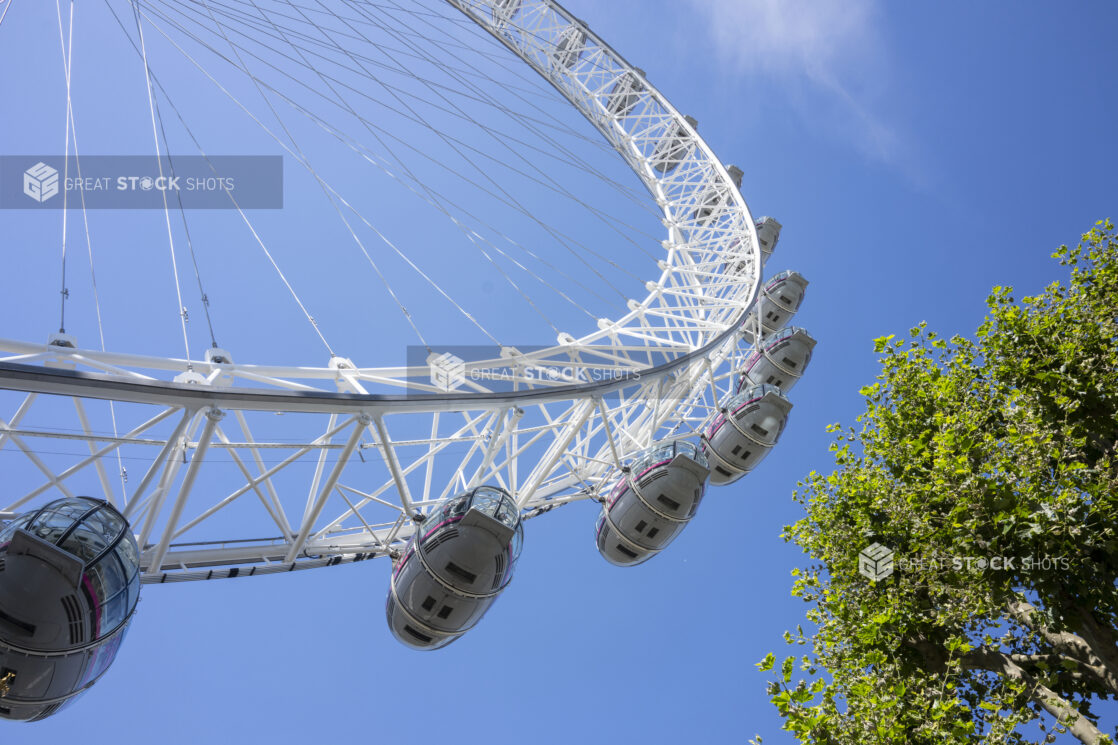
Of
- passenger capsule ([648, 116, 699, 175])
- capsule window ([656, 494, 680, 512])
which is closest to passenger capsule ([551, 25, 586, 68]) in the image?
passenger capsule ([648, 116, 699, 175])

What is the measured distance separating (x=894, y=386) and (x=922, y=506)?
3.27 m

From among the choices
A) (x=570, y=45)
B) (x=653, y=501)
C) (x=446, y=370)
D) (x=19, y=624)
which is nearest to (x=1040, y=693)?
(x=653, y=501)

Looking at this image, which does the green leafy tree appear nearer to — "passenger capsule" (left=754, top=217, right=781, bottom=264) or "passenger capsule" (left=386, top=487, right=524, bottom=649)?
"passenger capsule" (left=386, top=487, right=524, bottom=649)

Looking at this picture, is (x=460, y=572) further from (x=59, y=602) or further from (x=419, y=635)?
(x=59, y=602)

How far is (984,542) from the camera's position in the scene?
34.7 feet

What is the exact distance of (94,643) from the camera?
26.0ft

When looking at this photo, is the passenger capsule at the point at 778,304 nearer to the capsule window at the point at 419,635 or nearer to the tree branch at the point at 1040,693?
the tree branch at the point at 1040,693

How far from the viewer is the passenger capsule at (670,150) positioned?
98.9 feet

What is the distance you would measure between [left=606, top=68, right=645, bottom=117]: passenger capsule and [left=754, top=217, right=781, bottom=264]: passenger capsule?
7.77 metres

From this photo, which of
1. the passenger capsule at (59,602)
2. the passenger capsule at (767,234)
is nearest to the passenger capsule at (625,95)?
the passenger capsule at (767,234)

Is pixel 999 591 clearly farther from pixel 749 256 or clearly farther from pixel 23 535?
pixel 749 256

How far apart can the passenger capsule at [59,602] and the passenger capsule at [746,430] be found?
44.0ft

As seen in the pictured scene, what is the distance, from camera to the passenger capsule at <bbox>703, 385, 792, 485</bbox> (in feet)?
59.7

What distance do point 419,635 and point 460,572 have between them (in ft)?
4.67
